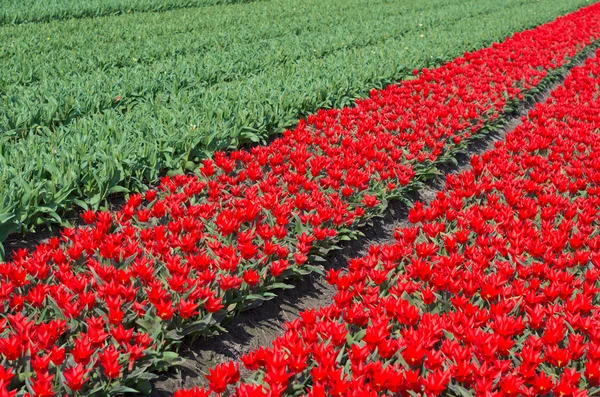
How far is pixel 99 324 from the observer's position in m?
2.97

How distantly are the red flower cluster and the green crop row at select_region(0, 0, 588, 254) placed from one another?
92.0 inches

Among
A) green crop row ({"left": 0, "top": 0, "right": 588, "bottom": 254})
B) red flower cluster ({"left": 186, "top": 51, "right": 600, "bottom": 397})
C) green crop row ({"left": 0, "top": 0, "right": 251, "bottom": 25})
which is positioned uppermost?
green crop row ({"left": 0, "top": 0, "right": 251, "bottom": 25})

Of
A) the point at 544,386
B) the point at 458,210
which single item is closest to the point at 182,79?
the point at 458,210

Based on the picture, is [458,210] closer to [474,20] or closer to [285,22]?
[285,22]

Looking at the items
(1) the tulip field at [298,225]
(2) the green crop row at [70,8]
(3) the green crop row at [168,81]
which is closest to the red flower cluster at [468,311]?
(1) the tulip field at [298,225]

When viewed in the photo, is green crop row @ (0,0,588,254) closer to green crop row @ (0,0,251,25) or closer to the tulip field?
the tulip field

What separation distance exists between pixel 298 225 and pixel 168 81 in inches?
190

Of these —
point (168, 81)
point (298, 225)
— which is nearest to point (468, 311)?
point (298, 225)

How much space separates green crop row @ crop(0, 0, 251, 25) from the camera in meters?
13.6

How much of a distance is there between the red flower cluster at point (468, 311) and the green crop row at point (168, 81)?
234cm

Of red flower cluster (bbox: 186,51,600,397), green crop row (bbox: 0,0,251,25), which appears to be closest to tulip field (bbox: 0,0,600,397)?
red flower cluster (bbox: 186,51,600,397)

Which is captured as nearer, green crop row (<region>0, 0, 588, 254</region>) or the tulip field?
the tulip field

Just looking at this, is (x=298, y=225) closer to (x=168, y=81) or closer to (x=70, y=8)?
(x=168, y=81)

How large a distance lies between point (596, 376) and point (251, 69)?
804 centimetres
